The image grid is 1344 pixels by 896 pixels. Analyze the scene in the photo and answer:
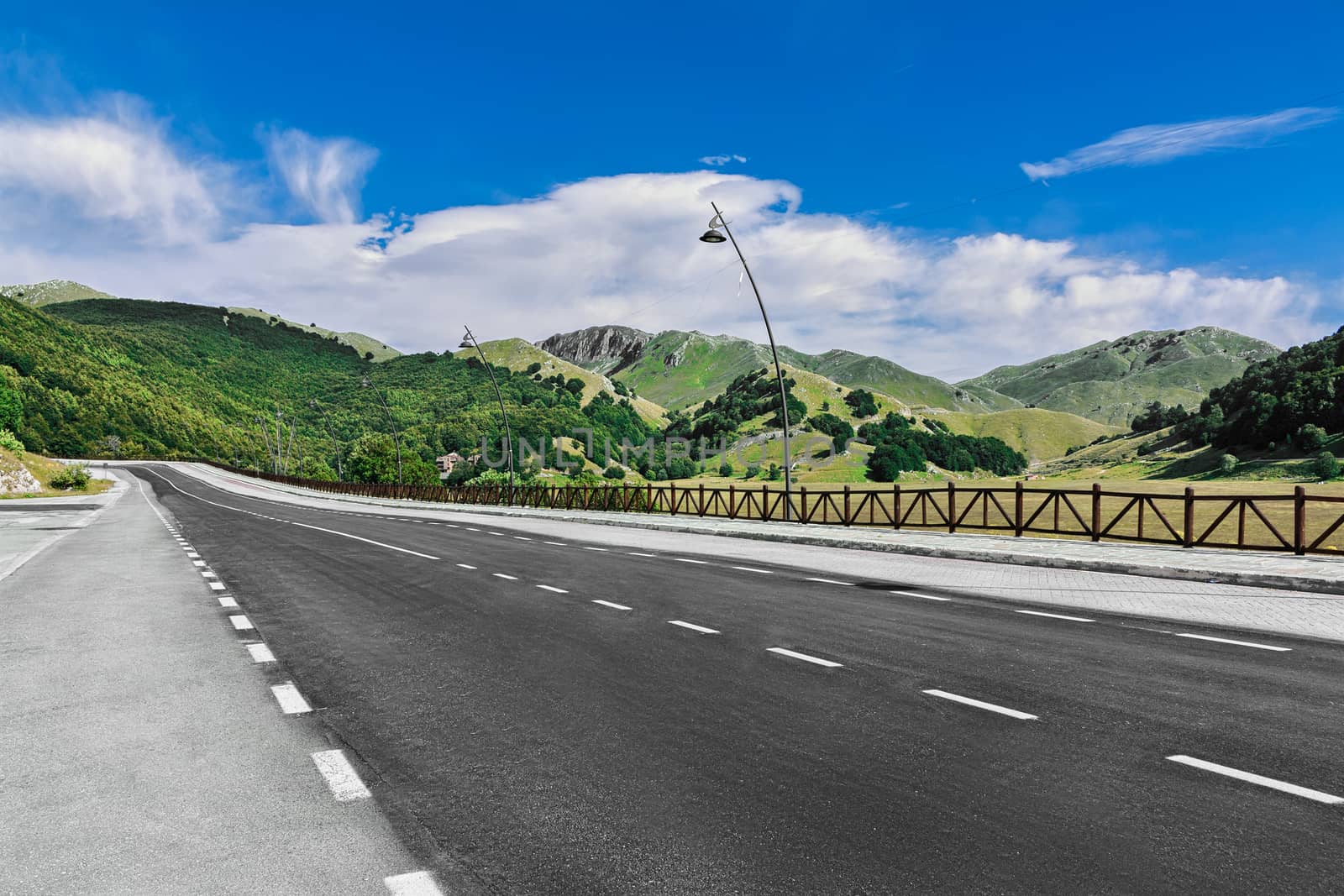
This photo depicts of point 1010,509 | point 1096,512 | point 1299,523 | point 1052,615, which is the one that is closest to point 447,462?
point 1010,509

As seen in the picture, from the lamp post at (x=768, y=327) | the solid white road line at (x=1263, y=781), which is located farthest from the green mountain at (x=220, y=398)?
the solid white road line at (x=1263, y=781)

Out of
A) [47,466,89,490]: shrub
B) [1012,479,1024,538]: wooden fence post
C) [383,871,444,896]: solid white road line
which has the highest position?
[1012,479,1024,538]: wooden fence post

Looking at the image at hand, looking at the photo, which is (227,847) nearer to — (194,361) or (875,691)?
(875,691)

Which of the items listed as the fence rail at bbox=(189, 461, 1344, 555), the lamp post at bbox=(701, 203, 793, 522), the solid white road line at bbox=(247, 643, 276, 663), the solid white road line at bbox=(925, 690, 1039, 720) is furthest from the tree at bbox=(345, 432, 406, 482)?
the solid white road line at bbox=(925, 690, 1039, 720)

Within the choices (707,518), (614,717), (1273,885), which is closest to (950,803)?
(1273,885)

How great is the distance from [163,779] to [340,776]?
95 cm

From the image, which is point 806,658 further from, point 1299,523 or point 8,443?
point 8,443

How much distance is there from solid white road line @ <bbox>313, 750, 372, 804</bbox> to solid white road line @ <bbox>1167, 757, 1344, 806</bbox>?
4.43 meters

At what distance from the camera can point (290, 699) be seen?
20.6ft

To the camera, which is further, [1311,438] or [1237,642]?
[1311,438]

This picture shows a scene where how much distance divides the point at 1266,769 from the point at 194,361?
202 meters

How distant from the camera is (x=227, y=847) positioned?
3.73 m

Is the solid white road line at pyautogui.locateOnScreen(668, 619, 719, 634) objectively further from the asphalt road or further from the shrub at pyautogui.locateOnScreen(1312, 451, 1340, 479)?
the shrub at pyautogui.locateOnScreen(1312, 451, 1340, 479)

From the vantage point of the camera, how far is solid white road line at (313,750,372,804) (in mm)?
4312
